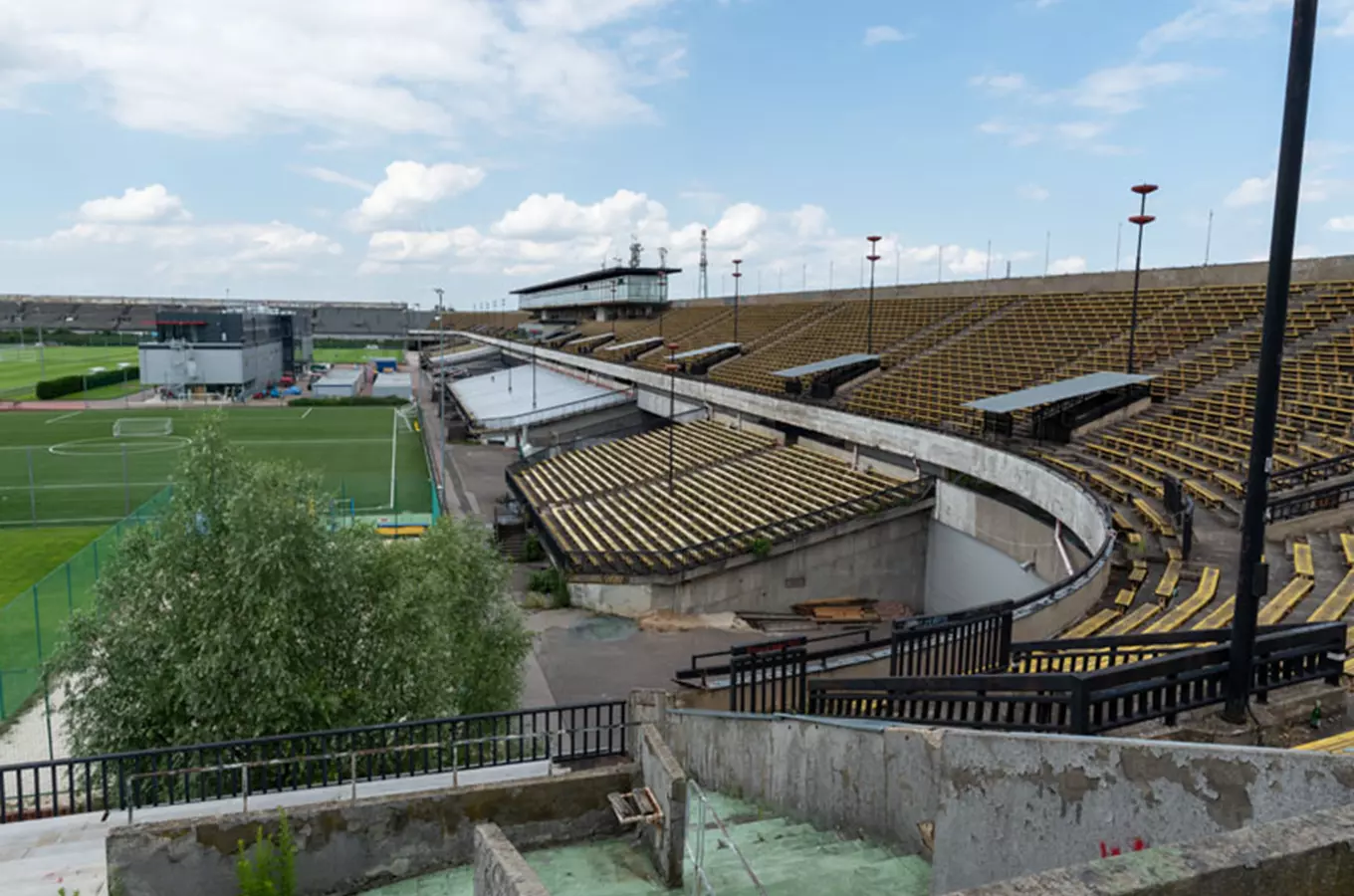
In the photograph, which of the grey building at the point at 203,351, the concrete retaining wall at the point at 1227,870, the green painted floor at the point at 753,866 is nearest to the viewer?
the concrete retaining wall at the point at 1227,870

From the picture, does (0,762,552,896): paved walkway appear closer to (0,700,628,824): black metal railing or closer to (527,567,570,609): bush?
(0,700,628,824): black metal railing

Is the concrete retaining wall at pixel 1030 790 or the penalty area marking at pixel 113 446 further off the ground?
the concrete retaining wall at pixel 1030 790

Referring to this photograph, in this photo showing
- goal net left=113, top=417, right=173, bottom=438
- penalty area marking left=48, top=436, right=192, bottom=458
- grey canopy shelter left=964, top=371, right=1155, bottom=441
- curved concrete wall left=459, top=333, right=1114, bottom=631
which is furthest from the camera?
goal net left=113, top=417, right=173, bottom=438

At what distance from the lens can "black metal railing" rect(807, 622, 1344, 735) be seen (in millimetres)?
6359

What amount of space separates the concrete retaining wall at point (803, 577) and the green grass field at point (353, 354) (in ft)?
423

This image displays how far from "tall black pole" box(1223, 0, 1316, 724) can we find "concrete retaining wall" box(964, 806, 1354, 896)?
315 centimetres

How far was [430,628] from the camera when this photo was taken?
39.6 ft

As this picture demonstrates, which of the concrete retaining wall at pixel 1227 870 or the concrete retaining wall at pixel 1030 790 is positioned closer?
the concrete retaining wall at pixel 1227 870

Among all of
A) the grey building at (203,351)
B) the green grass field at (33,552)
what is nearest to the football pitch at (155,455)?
the green grass field at (33,552)

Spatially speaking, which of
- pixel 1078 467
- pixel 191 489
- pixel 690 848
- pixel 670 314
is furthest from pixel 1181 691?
pixel 670 314

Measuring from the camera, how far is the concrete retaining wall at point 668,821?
733cm

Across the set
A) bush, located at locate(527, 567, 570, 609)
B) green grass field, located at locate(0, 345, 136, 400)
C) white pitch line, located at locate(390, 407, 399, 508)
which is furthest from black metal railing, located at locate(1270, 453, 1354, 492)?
green grass field, located at locate(0, 345, 136, 400)

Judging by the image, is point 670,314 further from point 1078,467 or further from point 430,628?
point 430,628

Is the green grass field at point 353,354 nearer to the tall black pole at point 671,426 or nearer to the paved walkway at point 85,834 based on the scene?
the tall black pole at point 671,426
